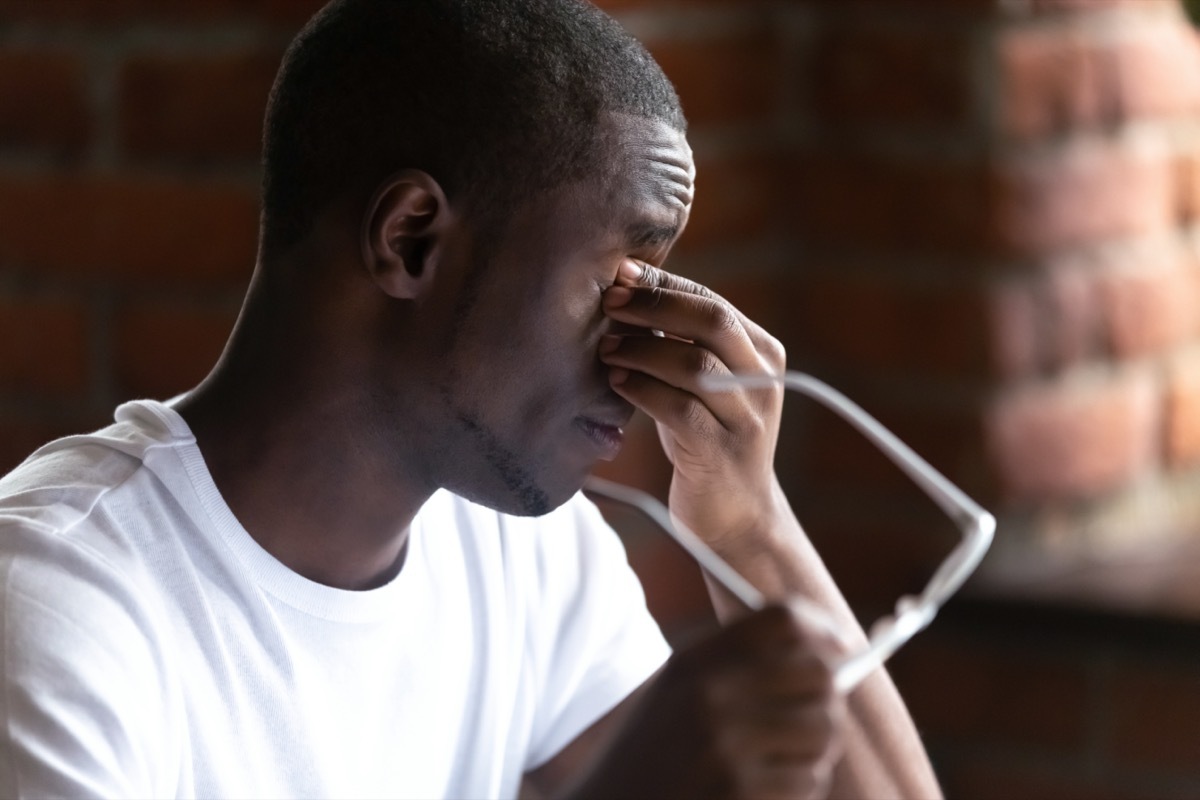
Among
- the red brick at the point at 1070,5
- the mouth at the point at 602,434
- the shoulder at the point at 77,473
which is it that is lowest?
the shoulder at the point at 77,473

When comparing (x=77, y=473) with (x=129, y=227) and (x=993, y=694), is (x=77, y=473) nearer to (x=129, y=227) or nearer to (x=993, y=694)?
(x=129, y=227)

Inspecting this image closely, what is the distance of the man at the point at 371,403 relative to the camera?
900 millimetres

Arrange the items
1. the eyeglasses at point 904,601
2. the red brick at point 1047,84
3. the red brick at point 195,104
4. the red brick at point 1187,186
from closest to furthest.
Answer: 1. the eyeglasses at point 904,601
2. the red brick at point 195,104
3. the red brick at point 1047,84
4. the red brick at point 1187,186

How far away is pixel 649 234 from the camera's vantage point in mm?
998

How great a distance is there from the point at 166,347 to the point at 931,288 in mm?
707

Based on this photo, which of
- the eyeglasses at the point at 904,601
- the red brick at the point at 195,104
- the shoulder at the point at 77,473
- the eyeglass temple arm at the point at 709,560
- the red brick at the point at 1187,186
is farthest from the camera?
the red brick at the point at 1187,186

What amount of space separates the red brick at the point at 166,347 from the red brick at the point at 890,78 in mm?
625

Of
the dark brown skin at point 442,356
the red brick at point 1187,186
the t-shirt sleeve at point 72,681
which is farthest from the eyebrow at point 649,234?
the red brick at point 1187,186

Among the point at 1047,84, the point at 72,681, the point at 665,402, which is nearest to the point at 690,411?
the point at 665,402

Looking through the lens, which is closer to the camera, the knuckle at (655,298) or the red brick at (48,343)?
the knuckle at (655,298)

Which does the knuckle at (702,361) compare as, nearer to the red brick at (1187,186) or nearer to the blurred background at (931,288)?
the blurred background at (931,288)

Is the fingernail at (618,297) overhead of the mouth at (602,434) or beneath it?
overhead

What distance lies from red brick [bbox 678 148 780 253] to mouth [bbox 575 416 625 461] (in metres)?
0.52

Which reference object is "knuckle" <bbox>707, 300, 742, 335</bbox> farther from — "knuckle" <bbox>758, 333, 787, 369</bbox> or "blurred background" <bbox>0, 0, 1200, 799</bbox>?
"blurred background" <bbox>0, 0, 1200, 799</bbox>
